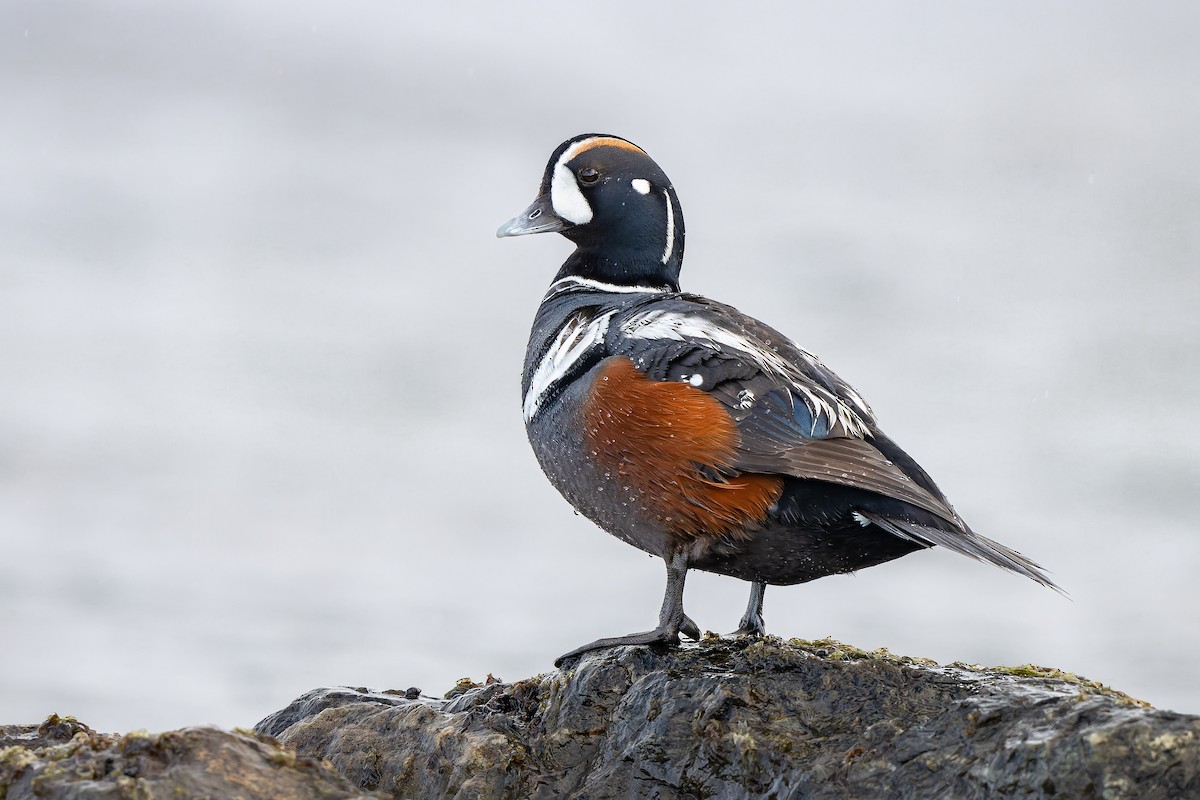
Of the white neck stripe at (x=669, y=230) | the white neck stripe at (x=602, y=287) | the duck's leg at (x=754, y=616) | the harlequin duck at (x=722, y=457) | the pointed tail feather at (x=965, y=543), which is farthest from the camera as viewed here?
the white neck stripe at (x=669, y=230)

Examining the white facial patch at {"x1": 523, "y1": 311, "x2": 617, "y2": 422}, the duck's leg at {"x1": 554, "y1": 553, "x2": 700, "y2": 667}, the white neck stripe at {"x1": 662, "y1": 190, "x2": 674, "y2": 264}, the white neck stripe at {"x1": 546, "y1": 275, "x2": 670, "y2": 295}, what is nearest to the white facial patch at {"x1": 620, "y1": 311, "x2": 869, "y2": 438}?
the white facial patch at {"x1": 523, "y1": 311, "x2": 617, "y2": 422}

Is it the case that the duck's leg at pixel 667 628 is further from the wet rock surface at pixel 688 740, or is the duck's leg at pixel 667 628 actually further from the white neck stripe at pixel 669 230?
the white neck stripe at pixel 669 230

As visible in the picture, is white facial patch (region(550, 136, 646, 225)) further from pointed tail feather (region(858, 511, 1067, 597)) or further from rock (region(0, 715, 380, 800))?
rock (region(0, 715, 380, 800))

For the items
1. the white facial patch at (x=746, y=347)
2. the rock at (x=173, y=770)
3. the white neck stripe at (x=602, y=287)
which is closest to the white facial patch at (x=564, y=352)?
the white facial patch at (x=746, y=347)

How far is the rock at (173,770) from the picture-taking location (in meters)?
3.08

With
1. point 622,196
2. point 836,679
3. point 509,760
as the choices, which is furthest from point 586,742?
point 622,196

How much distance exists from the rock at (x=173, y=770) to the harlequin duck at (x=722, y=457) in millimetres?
1750

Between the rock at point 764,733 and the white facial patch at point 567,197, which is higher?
the white facial patch at point 567,197

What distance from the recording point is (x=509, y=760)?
13.6ft

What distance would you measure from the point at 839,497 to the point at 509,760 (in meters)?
1.54

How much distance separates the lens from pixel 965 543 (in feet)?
14.5

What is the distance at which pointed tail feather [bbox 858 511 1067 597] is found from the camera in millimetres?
4324

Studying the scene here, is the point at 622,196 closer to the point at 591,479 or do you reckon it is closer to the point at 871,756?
the point at 591,479

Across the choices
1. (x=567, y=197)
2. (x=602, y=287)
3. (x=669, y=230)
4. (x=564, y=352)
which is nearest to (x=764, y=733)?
(x=564, y=352)
